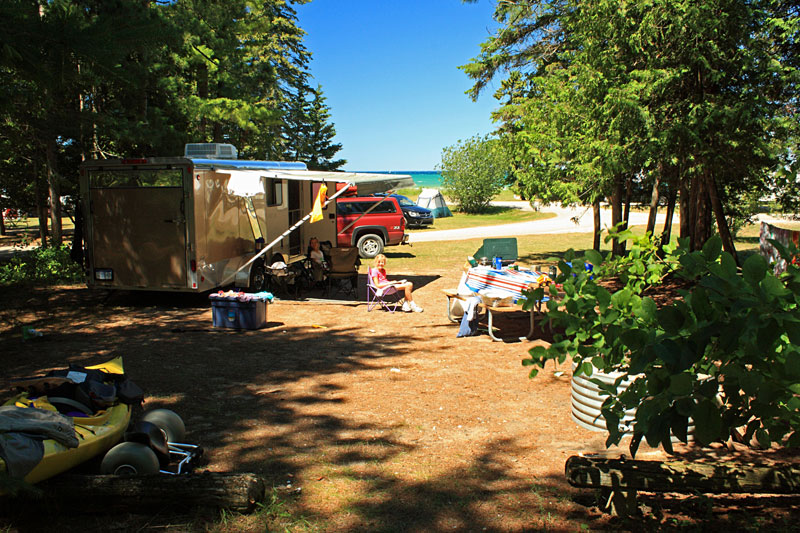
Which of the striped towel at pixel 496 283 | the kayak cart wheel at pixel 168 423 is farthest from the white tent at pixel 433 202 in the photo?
the kayak cart wheel at pixel 168 423

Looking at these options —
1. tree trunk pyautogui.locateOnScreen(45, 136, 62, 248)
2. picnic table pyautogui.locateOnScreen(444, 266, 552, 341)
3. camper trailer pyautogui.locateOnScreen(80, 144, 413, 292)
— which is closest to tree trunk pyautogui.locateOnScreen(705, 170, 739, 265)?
picnic table pyautogui.locateOnScreen(444, 266, 552, 341)

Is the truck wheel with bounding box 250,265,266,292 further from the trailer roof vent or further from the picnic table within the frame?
the picnic table

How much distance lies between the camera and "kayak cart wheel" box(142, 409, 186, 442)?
13.6 ft

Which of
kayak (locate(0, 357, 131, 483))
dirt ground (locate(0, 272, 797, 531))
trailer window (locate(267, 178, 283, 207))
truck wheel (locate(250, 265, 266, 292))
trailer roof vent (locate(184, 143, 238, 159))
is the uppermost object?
trailer roof vent (locate(184, 143, 238, 159))

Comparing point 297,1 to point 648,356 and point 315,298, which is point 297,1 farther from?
point 648,356

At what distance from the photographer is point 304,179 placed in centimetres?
982

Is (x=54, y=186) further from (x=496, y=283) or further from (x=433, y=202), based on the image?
(x=433, y=202)

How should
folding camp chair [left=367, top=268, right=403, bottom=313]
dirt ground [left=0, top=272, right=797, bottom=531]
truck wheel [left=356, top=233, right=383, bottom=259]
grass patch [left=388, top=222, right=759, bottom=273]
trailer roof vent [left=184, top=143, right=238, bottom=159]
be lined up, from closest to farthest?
dirt ground [left=0, top=272, right=797, bottom=531], folding camp chair [left=367, top=268, right=403, bottom=313], trailer roof vent [left=184, top=143, right=238, bottom=159], grass patch [left=388, top=222, right=759, bottom=273], truck wheel [left=356, top=233, right=383, bottom=259]

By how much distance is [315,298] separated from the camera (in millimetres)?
11055

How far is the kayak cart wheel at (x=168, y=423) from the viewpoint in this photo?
415 centimetres

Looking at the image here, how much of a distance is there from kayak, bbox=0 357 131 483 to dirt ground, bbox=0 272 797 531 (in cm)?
30

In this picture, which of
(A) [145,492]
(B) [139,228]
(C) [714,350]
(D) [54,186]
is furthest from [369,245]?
(C) [714,350]

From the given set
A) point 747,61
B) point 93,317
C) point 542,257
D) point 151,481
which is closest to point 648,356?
point 151,481

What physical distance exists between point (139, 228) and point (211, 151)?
2.48m
